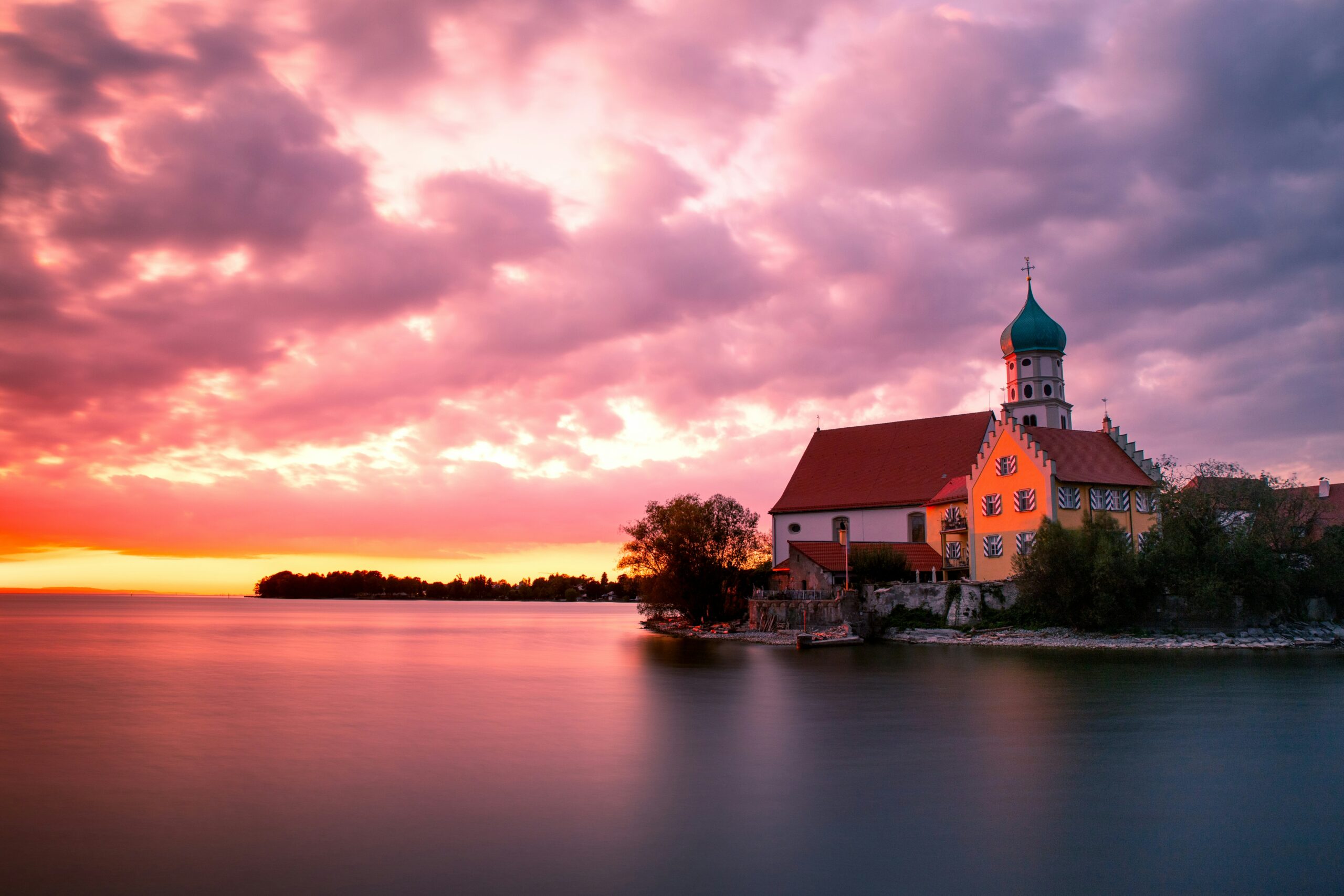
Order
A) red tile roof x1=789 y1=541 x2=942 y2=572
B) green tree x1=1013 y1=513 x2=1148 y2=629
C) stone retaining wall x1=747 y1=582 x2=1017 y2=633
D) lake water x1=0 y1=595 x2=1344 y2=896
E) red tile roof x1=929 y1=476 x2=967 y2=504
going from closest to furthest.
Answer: lake water x1=0 y1=595 x2=1344 y2=896, green tree x1=1013 y1=513 x2=1148 y2=629, stone retaining wall x1=747 y1=582 x2=1017 y2=633, red tile roof x1=929 y1=476 x2=967 y2=504, red tile roof x1=789 y1=541 x2=942 y2=572

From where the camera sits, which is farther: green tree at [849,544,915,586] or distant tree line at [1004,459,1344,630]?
green tree at [849,544,915,586]

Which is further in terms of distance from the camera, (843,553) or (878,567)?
(843,553)

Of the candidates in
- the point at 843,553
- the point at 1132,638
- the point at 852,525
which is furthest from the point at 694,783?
the point at 852,525

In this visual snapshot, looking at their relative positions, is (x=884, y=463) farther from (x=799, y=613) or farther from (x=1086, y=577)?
(x=1086, y=577)

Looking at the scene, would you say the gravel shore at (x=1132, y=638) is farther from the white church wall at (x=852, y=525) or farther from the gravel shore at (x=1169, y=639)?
the white church wall at (x=852, y=525)

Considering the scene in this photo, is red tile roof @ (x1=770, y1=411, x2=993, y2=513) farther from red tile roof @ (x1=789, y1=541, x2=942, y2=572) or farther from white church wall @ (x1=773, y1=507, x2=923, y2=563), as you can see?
red tile roof @ (x1=789, y1=541, x2=942, y2=572)

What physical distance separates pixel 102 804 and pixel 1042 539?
37835mm

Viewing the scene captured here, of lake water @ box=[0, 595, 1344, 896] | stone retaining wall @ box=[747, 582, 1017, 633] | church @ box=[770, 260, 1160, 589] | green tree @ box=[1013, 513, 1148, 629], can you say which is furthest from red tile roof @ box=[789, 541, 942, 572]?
lake water @ box=[0, 595, 1344, 896]

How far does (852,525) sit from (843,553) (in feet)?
19.5

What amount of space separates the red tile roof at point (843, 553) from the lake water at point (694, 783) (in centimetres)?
1717

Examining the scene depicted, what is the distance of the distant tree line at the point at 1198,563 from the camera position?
41.3 metres

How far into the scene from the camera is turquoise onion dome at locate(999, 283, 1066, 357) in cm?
5888

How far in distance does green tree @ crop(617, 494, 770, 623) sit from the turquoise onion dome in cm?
1931

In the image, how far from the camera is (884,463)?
59.6 metres
